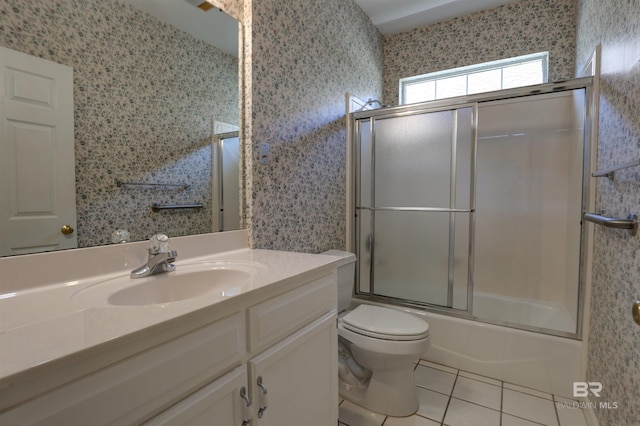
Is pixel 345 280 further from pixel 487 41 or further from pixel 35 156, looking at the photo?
pixel 487 41

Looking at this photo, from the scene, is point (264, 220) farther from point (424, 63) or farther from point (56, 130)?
point (424, 63)

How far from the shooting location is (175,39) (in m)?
1.24

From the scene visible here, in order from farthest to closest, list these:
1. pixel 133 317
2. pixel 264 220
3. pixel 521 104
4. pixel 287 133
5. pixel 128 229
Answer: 1. pixel 521 104
2. pixel 287 133
3. pixel 264 220
4. pixel 128 229
5. pixel 133 317

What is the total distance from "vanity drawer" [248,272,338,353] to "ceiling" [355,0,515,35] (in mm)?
2353

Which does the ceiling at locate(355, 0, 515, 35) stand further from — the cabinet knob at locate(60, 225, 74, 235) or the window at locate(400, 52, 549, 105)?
the cabinet knob at locate(60, 225, 74, 235)

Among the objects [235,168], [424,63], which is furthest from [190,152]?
[424,63]

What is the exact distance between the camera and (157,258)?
42.1 inches

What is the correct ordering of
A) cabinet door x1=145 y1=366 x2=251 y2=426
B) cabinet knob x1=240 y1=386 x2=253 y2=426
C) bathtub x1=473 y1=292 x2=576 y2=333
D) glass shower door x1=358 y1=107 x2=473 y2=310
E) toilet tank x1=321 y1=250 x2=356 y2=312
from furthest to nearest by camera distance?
glass shower door x1=358 y1=107 x2=473 y2=310 < bathtub x1=473 y1=292 x2=576 y2=333 < toilet tank x1=321 y1=250 x2=356 y2=312 < cabinet knob x1=240 y1=386 x2=253 y2=426 < cabinet door x1=145 y1=366 x2=251 y2=426

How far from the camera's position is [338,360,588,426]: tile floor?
1.55 metres

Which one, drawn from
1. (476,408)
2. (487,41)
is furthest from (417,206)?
(487,41)

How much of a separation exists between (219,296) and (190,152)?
78 cm

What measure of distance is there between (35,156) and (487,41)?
306 centimetres

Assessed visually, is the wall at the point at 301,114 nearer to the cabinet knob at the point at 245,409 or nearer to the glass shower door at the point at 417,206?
the glass shower door at the point at 417,206

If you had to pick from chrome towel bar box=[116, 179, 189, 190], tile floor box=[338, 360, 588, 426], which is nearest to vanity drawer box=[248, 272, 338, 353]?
chrome towel bar box=[116, 179, 189, 190]
